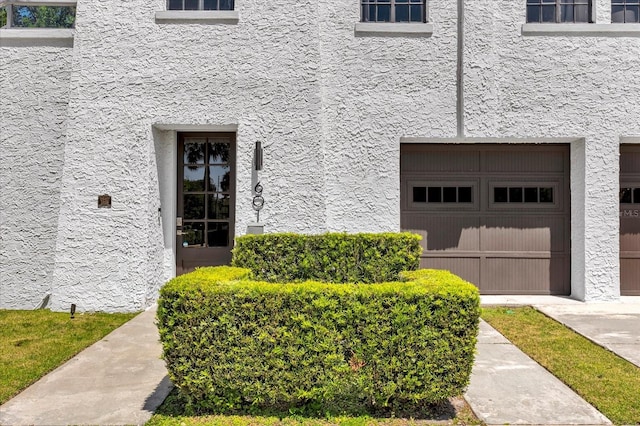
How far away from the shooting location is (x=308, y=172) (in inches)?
270

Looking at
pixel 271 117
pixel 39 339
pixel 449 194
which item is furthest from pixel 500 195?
pixel 39 339

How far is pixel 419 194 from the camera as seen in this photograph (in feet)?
25.6

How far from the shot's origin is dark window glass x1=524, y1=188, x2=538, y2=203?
25.5 feet

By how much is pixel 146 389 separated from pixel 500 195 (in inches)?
251

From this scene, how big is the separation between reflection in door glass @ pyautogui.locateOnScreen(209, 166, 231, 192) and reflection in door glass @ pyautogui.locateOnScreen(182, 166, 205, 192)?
0.51 feet

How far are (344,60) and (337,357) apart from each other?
540cm

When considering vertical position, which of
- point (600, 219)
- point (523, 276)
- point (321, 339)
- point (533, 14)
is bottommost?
point (523, 276)

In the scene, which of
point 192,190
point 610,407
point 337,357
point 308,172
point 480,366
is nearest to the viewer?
point 337,357

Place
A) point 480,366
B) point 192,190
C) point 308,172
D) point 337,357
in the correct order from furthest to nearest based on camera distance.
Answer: point 192,190, point 308,172, point 480,366, point 337,357

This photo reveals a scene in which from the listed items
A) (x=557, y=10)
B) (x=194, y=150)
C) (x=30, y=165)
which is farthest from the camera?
(x=194, y=150)

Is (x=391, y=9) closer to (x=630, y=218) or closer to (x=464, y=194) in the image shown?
(x=464, y=194)

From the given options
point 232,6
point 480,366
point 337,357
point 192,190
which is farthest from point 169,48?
point 480,366

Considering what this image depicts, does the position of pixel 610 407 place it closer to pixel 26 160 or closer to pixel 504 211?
pixel 504 211

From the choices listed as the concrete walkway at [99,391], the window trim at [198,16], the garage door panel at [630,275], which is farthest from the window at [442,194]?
the concrete walkway at [99,391]
